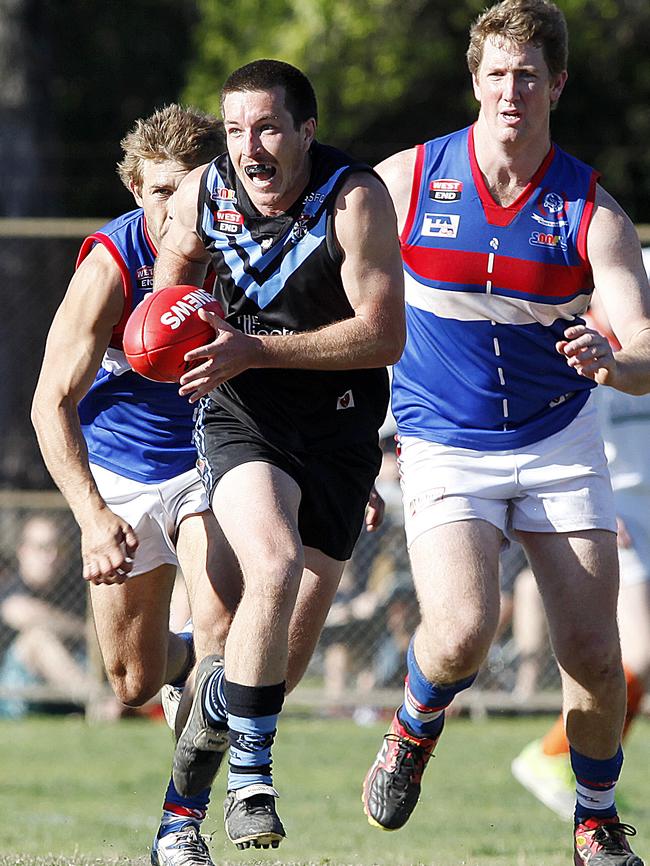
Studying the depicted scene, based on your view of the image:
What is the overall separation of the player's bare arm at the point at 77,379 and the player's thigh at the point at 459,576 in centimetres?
100

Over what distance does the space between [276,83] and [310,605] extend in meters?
1.66

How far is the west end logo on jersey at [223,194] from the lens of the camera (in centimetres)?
480

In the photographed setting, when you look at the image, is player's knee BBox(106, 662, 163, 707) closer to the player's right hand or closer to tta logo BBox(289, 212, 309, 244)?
the player's right hand

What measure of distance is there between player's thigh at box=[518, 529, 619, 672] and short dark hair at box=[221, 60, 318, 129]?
1575mm

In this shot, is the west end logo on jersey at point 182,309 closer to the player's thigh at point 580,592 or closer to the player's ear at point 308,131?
the player's ear at point 308,131

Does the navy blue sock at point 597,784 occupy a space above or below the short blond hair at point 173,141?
below

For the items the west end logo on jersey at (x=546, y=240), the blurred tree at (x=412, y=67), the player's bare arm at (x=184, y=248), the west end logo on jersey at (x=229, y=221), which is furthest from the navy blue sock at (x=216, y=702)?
the blurred tree at (x=412, y=67)

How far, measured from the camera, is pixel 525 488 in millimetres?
5047

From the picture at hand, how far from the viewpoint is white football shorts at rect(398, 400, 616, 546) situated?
5008 mm

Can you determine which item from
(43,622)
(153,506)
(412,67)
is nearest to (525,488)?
(153,506)

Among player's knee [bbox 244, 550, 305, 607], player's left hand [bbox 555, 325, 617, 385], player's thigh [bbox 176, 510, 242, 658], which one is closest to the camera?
player's left hand [bbox 555, 325, 617, 385]

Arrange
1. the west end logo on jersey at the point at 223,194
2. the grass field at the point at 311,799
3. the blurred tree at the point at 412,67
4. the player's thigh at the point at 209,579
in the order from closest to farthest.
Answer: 1. the west end logo on jersey at the point at 223,194
2. the player's thigh at the point at 209,579
3. the grass field at the point at 311,799
4. the blurred tree at the point at 412,67

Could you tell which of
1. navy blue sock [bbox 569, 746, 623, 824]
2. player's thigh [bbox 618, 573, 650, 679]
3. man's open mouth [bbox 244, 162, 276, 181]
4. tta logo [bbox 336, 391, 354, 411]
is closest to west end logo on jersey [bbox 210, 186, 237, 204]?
man's open mouth [bbox 244, 162, 276, 181]

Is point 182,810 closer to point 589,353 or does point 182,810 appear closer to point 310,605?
point 310,605
